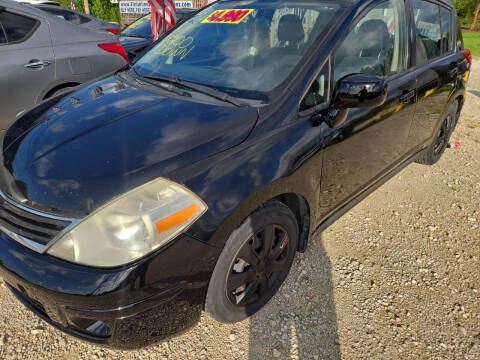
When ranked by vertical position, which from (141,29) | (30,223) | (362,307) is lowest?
(362,307)

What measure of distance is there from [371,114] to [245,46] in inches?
35.8

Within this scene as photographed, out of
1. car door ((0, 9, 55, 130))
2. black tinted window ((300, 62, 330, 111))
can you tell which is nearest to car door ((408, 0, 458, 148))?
black tinted window ((300, 62, 330, 111))

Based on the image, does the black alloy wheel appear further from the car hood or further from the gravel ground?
the car hood

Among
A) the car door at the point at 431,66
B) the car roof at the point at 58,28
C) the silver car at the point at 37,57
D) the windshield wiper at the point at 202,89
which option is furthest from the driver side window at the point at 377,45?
A: the car roof at the point at 58,28

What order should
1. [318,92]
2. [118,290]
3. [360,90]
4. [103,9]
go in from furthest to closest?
[103,9]
[318,92]
[360,90]
[118,290]

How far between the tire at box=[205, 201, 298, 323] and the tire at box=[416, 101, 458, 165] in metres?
2.42

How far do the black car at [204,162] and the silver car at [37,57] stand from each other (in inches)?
52.4

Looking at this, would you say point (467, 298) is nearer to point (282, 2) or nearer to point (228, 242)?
point (228, 242)

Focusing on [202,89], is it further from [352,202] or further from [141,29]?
[141,29]

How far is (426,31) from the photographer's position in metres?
2.74

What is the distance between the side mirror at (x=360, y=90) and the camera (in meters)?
1.69

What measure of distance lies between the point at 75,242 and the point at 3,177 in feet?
1.90

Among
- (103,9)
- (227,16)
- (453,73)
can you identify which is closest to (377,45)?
(227,16)

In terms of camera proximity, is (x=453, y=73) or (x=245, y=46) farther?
(x=453, y=73)
